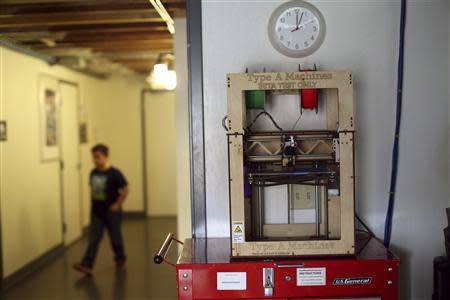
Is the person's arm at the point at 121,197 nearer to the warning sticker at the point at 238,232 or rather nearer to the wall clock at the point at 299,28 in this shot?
the wall clock at the point at 299,28

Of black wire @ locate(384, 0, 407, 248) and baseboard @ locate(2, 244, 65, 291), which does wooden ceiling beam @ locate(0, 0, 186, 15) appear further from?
baseboard @ locate(2, 244, 65, 291)

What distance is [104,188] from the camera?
18.0 feet

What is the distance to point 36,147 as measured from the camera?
5.63 meters

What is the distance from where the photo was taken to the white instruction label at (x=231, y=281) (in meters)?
2.37

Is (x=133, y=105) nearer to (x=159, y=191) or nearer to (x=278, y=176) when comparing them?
(x=159, y=191)

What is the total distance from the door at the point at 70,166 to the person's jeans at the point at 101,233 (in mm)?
1083

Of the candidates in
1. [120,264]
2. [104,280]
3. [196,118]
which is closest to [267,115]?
[196,118]

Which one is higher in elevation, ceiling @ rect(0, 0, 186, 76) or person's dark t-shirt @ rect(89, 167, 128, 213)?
ceiling @ rect(0, 0, 186, 76)

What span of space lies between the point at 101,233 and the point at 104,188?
0.46m

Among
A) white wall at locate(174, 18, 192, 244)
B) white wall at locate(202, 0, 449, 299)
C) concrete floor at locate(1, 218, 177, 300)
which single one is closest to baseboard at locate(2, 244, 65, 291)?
concrete floor at locate(1, 218, 177, 300)

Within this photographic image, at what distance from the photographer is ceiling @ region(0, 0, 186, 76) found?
3551mm

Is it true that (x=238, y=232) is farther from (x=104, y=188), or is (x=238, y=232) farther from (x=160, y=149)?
(x=160, y=149)

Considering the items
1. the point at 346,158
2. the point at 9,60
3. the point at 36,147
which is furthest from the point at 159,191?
the point at 346,158

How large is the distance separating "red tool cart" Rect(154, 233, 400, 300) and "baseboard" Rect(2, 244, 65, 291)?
10.2ft
